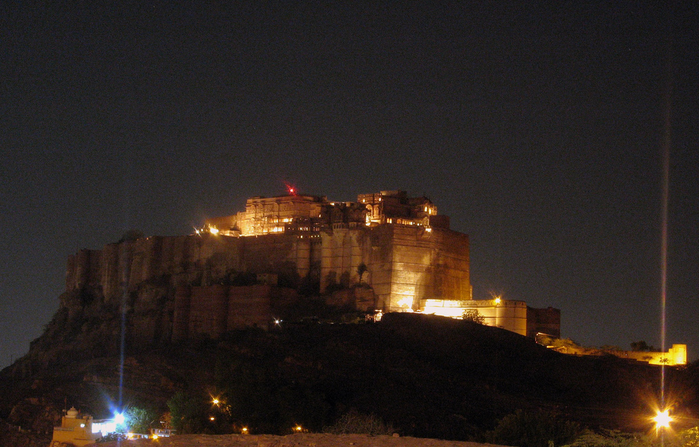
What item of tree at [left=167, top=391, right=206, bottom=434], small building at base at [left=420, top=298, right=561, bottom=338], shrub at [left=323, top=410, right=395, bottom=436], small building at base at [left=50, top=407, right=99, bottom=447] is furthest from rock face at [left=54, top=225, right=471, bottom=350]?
shrub at [left=323, top=410, right=395, bottom=436]

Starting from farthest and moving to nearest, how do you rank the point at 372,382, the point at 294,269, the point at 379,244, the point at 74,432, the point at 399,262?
the point at 294,269 → the point at 379,244 → the point at 399,262 → the point at 372,382 → the point at 74,432

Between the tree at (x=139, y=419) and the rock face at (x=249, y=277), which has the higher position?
the rock face at (x=249, y=277)

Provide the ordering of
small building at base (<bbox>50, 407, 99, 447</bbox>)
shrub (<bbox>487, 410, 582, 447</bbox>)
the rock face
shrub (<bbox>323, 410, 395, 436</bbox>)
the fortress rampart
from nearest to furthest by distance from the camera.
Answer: shrub (<bbox>487, 410, 582, 447</bbox>) → shrub (<bbox>323, 410, 395, 436</bbox>) → small building at base (<bbox>50, 407, 99, 447</bbox>) → the rock face → the fortress rampart

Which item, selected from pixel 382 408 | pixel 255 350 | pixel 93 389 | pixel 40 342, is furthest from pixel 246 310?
pixel 40 342

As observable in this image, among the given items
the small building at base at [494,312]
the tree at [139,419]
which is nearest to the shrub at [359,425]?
the tree at [139,419]

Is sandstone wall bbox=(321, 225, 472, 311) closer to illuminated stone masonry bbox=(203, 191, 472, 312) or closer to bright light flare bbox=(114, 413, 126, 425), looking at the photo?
illuminated stone masonry bbox=(203, 191, 472, 312)

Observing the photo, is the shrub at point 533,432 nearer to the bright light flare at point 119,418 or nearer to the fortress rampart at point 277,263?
the bright light flare at point 119,418

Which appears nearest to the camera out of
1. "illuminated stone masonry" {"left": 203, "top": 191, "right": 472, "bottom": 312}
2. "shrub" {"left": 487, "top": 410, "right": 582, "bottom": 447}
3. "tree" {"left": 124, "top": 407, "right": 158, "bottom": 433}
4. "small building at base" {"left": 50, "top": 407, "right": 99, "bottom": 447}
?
"shrub" {"left": 487, "top": 410, "right": 582, "bottom": 447}

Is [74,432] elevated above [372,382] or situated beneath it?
situated beneath

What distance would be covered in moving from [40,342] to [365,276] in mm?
32500

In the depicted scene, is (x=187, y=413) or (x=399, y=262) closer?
(x=187, y=413)

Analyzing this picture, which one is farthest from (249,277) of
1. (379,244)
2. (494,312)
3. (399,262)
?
(494,312)

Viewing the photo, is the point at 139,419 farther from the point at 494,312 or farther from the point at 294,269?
the point at 494,312

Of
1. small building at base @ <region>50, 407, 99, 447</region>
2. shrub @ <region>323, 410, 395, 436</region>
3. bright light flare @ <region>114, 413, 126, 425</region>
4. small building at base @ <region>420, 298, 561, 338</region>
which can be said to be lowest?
small building at base @ <region>50, 407, 99, 447</region>
